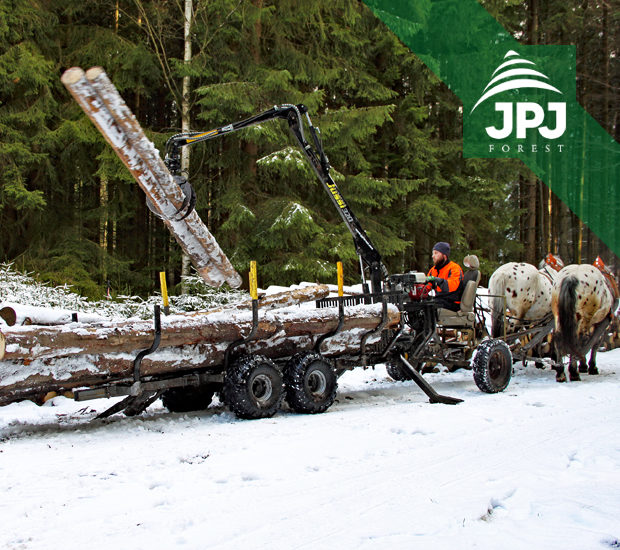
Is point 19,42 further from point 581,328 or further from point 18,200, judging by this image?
point 581,328

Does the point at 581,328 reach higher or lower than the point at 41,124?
lower

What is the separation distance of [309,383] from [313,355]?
0.36m

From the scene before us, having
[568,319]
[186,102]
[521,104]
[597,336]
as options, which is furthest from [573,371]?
[521,104]

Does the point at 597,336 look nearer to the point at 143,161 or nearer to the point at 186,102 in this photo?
the point at 143,161

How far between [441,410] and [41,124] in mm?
12972

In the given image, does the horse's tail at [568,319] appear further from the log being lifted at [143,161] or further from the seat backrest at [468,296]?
the log being lifted at [143,161]

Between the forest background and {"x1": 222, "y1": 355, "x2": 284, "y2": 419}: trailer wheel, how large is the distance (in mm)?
8879

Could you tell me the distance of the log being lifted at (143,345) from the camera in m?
5.30

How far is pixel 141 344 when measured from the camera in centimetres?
585

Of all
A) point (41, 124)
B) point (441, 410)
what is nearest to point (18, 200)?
point (41, 124)

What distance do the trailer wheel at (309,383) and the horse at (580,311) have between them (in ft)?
15.7

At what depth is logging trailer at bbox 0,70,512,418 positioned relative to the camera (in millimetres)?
6258

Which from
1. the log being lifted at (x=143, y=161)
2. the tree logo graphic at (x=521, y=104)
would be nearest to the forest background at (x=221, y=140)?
the tree logo graphic at (x=521, y=104)

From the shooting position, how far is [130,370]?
594 centimetres
